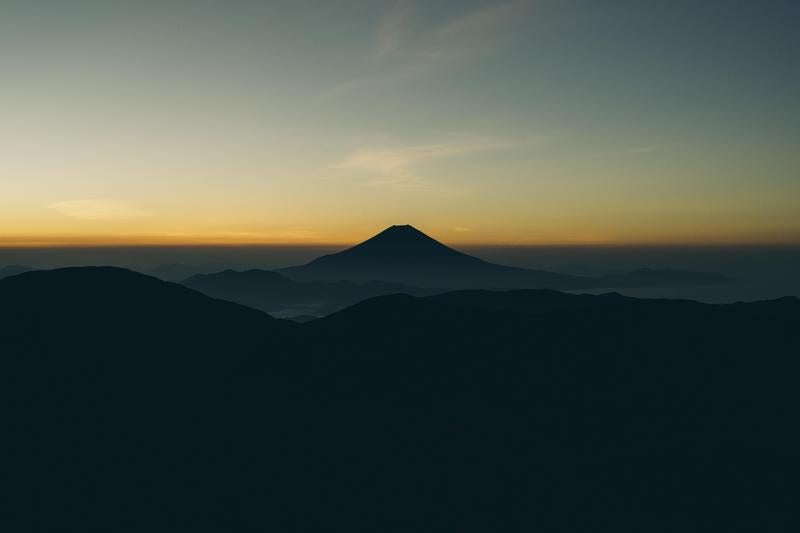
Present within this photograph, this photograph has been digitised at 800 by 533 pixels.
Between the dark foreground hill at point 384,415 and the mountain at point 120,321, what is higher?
the mountain at point 120,321

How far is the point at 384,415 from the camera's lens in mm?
86500

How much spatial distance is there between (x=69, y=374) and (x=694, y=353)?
117 metres

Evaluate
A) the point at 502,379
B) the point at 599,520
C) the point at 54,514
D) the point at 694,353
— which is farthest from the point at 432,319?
the point at 54,514

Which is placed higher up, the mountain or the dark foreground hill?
the mountain

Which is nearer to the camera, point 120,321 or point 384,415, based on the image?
point 384,415

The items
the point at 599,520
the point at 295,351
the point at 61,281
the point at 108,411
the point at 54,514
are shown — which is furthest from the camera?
the point at 61,281

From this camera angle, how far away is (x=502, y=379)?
4018 inches

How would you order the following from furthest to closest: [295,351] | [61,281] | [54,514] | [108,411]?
[61,281], [295,351], [108,411], [54,514]

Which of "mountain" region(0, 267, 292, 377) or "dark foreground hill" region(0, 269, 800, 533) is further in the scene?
"mountain" region(0, 267, 292, 377)

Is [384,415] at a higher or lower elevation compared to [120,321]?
lower

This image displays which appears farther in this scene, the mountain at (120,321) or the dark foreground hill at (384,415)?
the mountain at (120,321)

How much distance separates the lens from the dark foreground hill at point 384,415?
6581cm

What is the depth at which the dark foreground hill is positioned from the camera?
65812 mm

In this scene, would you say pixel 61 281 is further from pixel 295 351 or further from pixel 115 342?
pixel 295 351
